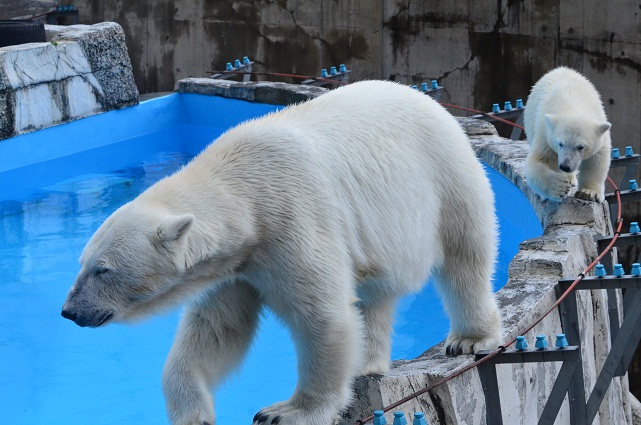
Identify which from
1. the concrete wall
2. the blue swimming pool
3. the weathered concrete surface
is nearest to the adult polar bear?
the blue swimming pool

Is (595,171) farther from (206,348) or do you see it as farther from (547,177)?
(206,348)

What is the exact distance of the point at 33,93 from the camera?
7.99 metres

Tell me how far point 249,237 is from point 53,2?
29.4ft

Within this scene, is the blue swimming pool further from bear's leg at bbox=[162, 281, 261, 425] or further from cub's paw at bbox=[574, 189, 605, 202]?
cub's paw at bbox=[574, 189, 605, 202]

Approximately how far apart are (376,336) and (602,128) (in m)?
Answer: 2.09

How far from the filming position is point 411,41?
980cm

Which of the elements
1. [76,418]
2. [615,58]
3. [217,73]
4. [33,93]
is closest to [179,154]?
[217,73]

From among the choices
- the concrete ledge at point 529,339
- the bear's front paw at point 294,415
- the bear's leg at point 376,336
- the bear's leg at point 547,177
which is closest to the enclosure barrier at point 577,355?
the concrete ledge at point 529,339

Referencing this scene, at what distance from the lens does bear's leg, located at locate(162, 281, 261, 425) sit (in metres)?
2.71

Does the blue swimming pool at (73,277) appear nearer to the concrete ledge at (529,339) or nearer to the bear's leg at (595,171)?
the concrete ledge at (529,339)

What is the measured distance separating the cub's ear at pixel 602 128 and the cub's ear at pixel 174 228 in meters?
2.70

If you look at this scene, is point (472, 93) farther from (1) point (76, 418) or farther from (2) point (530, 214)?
(1) point (76, 418)

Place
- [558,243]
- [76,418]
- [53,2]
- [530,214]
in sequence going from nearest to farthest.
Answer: [558,243] < [76,418] < [530,214] < [53,2]

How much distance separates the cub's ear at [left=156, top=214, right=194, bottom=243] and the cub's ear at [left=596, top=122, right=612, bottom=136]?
8.86ft
